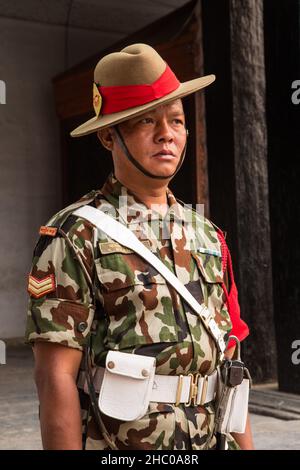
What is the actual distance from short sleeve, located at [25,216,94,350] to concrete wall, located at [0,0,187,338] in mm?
7910

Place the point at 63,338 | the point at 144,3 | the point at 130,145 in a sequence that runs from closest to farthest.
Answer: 1. the point at 63,338
2. the point at 130,145
3. the point at 144,3

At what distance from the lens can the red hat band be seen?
2.04 meters

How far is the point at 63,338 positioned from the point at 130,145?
1.56 feet

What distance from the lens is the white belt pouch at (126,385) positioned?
1.88m

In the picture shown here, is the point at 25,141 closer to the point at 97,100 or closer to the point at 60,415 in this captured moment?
the point at 97,100

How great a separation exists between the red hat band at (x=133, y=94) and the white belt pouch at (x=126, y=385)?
22.6 inches

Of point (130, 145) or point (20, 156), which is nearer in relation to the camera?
point (130, 145)

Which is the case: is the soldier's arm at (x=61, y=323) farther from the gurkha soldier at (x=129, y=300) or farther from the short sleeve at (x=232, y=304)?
the short sleeve at (x=232, y=304)

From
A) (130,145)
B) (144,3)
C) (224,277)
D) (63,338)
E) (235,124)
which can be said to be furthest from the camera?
(144,3)

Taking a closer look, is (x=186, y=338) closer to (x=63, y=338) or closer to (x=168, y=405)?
(x=168, y=405)

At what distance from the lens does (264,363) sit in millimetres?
6484

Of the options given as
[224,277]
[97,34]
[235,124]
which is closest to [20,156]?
[97,34]

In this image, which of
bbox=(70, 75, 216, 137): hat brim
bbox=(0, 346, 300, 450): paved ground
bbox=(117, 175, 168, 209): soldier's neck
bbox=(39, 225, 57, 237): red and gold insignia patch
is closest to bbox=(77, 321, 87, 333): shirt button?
Result: bbox=(39, 225, 57, 237): red and gold insignia patch

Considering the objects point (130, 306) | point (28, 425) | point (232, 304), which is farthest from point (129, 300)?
point (28, 425)
